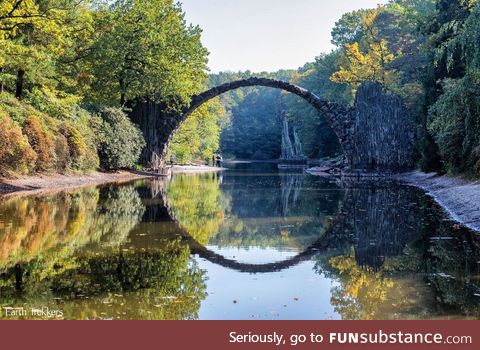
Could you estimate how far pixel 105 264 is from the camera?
25.8ft

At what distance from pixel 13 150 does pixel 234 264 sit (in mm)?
13338

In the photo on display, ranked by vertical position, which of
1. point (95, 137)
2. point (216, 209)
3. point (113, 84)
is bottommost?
point (216, 209)

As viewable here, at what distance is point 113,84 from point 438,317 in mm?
30546

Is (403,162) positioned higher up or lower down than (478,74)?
lower down

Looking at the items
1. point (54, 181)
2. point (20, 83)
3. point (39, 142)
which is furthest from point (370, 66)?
point (39, 142)

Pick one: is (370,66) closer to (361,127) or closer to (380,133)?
(361,127)

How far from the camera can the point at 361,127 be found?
36469 mm

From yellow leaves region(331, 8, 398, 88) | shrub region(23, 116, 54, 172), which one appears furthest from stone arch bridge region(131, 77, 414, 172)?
shrub region(23, 116, 54, 172)

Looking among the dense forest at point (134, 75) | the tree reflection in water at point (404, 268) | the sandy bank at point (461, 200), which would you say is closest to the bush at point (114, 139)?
the dense forest at point (134, 75)

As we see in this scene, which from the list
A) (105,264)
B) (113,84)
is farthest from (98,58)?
(105,264)

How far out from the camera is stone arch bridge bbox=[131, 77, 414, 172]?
115ft

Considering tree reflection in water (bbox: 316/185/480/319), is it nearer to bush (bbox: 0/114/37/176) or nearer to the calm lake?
the calm lake
